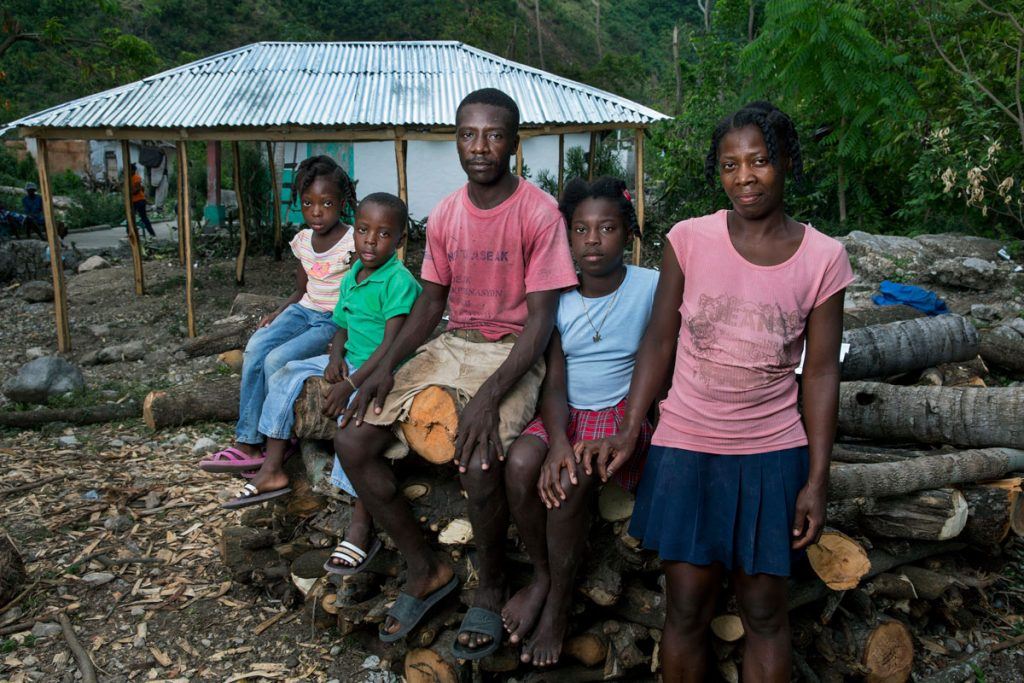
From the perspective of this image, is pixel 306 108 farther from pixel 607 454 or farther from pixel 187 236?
pixel 607 454

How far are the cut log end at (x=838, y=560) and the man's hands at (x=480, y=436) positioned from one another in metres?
1.19

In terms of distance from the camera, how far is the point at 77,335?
9.27 metres

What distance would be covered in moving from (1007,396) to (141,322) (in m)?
8.87

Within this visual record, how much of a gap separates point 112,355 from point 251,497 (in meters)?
5.57

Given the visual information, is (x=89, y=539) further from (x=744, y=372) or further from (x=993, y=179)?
(x=993, y=179)

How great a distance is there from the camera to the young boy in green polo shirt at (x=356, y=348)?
322 cm

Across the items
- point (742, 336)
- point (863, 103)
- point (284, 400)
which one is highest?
point (863, 103)

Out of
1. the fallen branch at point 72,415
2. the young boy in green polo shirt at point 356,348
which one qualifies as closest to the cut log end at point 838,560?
the young boy in green polo shirt at point 356,348

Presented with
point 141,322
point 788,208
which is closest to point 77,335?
point 141,322

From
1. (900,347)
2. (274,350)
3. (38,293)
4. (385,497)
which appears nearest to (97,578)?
(274,350)

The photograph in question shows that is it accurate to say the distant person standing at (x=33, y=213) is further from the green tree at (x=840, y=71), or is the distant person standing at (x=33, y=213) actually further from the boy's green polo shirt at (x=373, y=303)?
the boy's green polo shirt at (x=373, y=303)

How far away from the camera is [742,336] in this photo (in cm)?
246

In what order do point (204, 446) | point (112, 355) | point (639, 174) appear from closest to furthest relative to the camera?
1. point (204, 446)
2. point (112, 355)
3. point (639, 174)

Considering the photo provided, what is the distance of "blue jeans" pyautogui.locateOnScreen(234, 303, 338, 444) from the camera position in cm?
372
